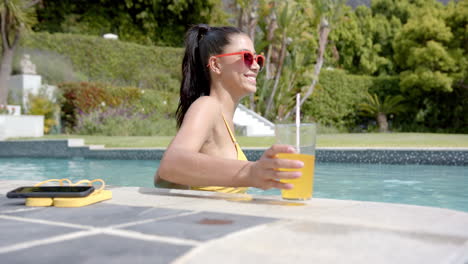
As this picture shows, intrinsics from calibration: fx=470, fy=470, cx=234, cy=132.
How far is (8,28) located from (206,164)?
1472 cm

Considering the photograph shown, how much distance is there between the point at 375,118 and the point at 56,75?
44.9 feet

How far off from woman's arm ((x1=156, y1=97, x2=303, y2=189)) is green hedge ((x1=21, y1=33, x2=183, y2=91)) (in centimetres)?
1721

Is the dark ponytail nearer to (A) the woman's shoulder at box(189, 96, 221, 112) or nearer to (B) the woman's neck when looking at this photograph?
(B) the woman's neck

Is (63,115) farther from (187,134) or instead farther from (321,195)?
(187,134)

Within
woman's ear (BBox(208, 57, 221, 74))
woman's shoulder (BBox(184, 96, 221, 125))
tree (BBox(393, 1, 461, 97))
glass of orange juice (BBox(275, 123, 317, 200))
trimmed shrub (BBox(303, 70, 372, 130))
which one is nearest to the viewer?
glass of orange juice (BBox(275, 123, 317, 200))

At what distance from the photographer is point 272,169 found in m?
1.55

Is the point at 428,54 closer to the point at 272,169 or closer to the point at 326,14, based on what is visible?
the point at 326,14

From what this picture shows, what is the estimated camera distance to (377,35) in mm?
A: 34562

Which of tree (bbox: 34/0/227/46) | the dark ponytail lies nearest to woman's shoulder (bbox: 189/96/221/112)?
the dark ponytail

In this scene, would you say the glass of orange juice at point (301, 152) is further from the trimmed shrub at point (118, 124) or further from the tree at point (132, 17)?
the tree at point (132, 17)

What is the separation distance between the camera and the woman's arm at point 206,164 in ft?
5.05

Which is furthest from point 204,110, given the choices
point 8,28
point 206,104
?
point 8,28

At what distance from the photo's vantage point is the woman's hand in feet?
4.82

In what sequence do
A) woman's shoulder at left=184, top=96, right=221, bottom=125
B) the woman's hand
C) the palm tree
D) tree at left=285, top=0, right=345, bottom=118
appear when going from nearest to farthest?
the woman's hand → woman's shoulder at left=184, top=96, right=221, bottom=125 → tree at left=285, top=0, right=345, bottom=118 → the palm tree
